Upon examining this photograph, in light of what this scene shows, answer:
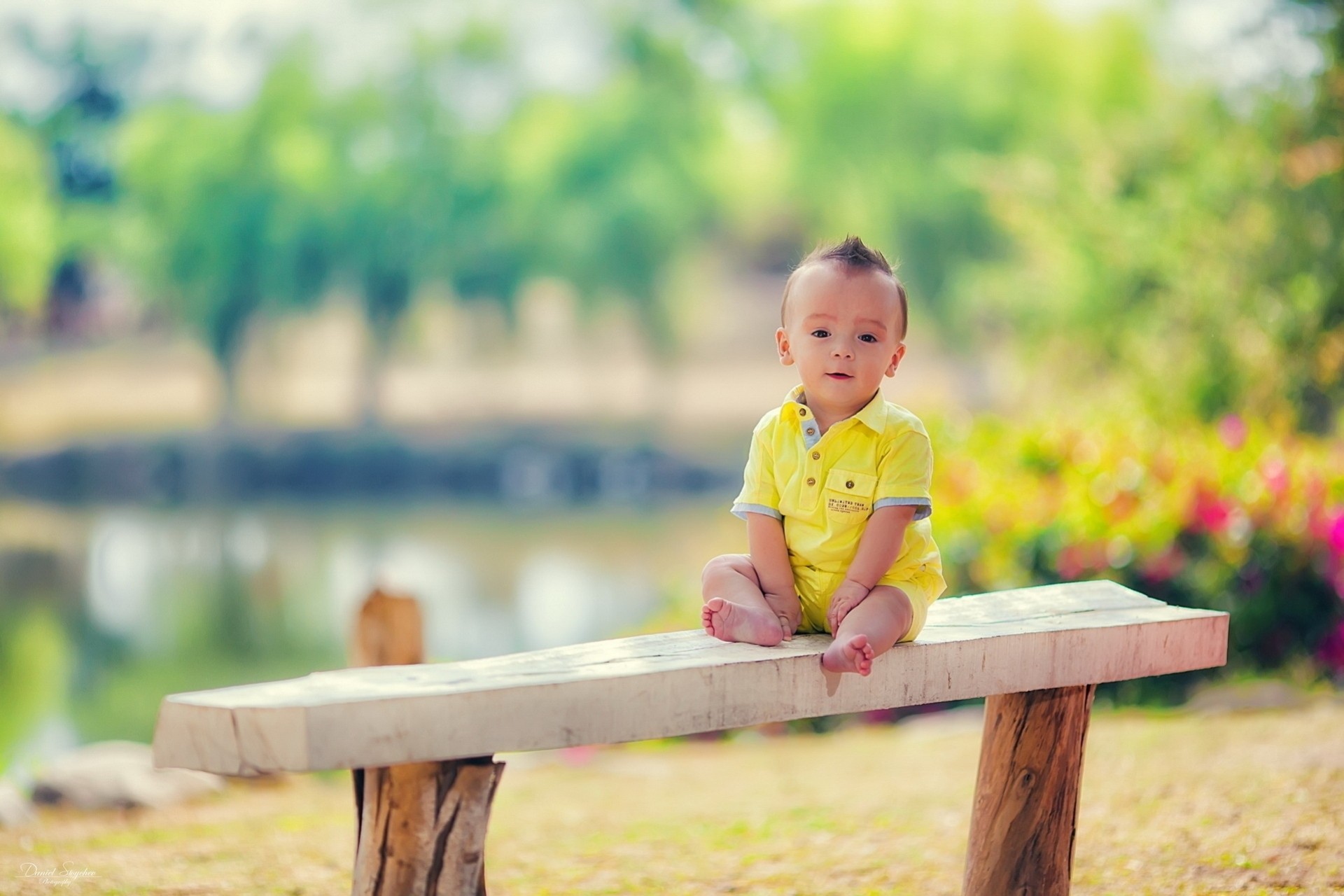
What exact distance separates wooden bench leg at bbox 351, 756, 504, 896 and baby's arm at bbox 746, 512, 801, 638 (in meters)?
0.63

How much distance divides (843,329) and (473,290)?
17.7m

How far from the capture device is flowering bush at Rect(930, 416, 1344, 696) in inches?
205

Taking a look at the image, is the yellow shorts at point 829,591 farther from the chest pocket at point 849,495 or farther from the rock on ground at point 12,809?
the rock on ground at point 12,809

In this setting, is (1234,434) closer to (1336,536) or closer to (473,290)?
(1336,536)

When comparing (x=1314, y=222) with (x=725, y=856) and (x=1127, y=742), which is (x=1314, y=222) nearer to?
(x=1127, y=742)

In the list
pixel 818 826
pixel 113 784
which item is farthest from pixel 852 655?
pixel 113 784

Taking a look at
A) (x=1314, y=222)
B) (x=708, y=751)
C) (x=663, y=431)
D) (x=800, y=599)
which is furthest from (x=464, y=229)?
(x=800, y=599)

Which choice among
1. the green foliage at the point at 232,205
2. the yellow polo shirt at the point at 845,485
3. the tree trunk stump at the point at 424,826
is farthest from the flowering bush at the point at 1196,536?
the green foliage at the point at 232,205

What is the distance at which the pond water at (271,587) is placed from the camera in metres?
10.6

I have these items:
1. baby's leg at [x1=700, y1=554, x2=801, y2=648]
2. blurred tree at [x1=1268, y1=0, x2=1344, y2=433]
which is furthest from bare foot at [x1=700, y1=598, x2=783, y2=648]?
blurred tree at [x1=1268, y1=0, x2=1344, y2=433]

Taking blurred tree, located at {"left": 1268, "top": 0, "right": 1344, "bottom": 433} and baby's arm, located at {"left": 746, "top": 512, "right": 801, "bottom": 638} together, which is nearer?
baby's arm, located at {"left": 746, "top": 512, "right": 801, "bottom": 638}

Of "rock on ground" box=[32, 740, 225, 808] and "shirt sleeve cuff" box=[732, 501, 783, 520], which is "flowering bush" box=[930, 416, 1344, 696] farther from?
"shirt sleeve cuff" box=[732, 501, 783, 520]

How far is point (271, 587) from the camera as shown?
46.9 ft

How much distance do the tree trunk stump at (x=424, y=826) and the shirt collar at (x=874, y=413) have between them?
851 millimetres
